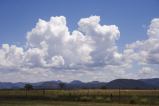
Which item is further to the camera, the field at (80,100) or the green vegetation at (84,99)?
the green vegetation at (84,99)

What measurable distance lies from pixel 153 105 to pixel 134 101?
7506mm

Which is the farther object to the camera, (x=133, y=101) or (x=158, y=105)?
(x=133, y=101)

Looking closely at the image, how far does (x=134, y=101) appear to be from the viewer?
2276 inches

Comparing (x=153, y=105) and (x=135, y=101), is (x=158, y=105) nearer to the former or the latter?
(x=153, y=105)

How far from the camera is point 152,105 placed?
50.5 meters

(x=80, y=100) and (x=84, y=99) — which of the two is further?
(x=84, y=99)

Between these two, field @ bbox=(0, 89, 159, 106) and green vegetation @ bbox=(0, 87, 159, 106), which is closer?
field @ bbox=(0, 89, 159, 106)

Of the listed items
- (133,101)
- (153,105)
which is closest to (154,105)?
(153,105)

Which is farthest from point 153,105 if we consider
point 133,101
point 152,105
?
point 133,101

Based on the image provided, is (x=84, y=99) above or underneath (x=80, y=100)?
above

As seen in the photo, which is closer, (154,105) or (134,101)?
(154,105)

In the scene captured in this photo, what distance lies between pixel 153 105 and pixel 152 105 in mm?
136

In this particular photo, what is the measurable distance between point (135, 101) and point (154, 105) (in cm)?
771

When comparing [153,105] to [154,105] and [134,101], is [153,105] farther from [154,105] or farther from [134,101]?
[134,101]
